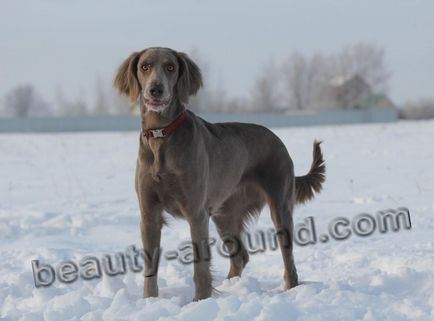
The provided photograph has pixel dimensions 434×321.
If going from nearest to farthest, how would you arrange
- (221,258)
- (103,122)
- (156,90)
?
(156,90)
(221,258)
(103,122)

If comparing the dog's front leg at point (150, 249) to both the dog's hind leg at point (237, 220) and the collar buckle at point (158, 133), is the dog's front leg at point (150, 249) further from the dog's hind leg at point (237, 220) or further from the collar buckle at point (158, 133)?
the dog's hind leg at point (237, 220)

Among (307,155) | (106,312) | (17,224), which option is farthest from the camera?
(307,155)

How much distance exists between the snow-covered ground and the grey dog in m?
0.40

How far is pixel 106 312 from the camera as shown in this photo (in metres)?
3.49

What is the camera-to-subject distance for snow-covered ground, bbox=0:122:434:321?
3.45 metres

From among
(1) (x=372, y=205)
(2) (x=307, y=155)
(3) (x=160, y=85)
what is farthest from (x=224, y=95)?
(3) (x=160, y=85)

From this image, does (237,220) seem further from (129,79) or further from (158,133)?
(129,79)

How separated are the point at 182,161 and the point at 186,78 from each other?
60cm

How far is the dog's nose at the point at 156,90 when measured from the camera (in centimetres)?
370

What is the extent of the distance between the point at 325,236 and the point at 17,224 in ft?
11.7

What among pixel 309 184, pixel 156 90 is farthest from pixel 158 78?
pixel 309 184

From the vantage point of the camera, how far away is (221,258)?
18.9 feet

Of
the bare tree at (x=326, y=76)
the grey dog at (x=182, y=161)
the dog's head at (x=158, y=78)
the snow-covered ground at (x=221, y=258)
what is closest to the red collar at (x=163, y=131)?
the grey dog at (x=182, y=161)

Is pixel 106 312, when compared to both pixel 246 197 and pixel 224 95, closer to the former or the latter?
pixel 246 197
